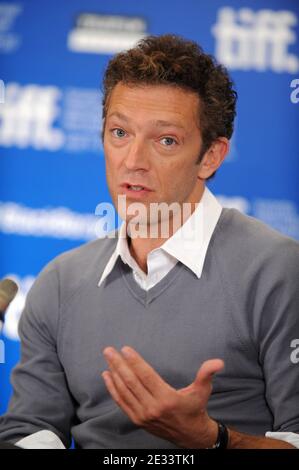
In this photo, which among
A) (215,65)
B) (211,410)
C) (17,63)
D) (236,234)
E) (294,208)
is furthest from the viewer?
(17,63)

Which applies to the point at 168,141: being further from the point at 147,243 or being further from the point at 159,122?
the point at 147,243

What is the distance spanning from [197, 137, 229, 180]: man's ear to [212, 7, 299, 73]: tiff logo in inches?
33.6

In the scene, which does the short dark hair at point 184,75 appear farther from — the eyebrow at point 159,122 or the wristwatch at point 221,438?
the wristwatch at point 221,438

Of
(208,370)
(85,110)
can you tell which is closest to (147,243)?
(208,370)

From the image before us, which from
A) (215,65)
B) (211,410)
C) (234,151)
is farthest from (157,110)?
(234,151)

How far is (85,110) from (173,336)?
1.24 meters

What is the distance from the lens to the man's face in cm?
140

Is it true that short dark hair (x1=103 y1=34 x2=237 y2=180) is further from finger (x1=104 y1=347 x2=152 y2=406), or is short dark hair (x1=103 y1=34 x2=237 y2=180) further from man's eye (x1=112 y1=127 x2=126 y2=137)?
finger (x1=104 y1=347 x2=152 y2=406)

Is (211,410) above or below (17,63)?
below

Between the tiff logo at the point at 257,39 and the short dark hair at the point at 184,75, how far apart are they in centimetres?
81

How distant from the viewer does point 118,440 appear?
1354 millimetres

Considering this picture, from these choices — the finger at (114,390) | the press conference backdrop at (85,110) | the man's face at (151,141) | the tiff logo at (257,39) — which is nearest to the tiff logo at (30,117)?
the press conference backdrop at (85,110)

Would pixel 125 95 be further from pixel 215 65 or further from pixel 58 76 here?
pixel 58 76
